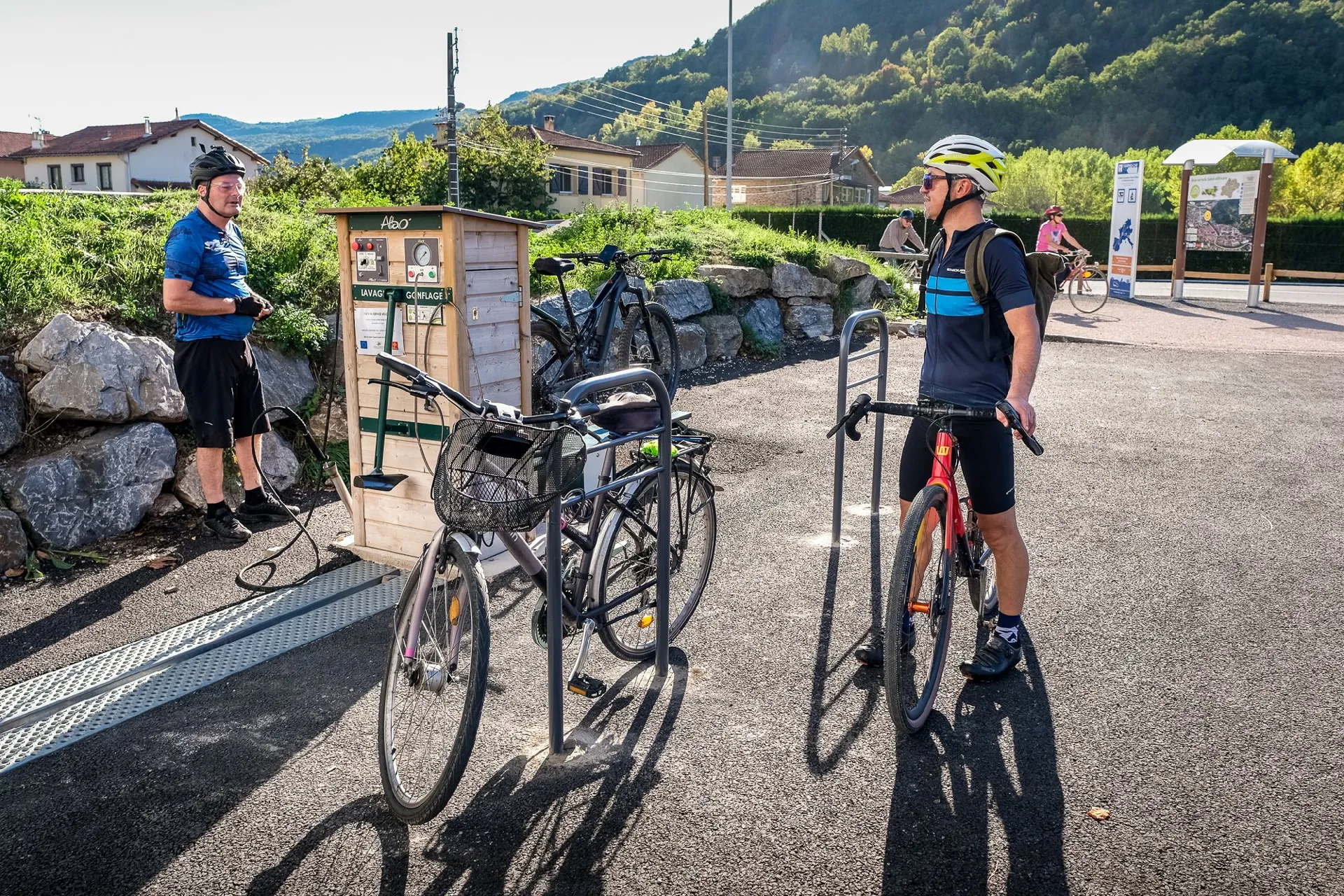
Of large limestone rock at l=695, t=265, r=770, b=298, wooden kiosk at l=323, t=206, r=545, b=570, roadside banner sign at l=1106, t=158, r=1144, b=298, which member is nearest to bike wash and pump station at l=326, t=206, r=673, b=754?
wooden kiosk at l=323, t=206, r=545, b=570

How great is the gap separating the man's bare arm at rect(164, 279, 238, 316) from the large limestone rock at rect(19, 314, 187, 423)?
86 centimetres

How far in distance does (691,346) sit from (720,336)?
0.74m

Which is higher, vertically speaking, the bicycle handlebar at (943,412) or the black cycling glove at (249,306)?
the black cycling glove at (249,306)

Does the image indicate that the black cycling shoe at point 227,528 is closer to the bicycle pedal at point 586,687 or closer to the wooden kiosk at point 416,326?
the wooden kiosk at point 416,326

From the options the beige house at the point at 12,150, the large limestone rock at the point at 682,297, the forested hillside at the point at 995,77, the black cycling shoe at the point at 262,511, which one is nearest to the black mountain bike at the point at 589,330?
the black cycling shoe at the point at 262,511

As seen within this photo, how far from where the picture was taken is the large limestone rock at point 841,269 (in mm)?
14719

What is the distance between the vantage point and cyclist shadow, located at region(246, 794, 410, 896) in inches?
114

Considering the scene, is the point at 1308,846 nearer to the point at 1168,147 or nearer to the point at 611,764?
the point at 611,764

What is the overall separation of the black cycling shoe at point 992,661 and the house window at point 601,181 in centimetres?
6355

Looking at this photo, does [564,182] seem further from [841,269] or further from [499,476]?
[499,476]

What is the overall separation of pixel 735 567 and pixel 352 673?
81.3 inches

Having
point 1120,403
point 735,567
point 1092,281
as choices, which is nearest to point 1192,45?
point 1092,281

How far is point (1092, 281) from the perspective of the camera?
29500 millimetres

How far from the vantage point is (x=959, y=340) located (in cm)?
393
